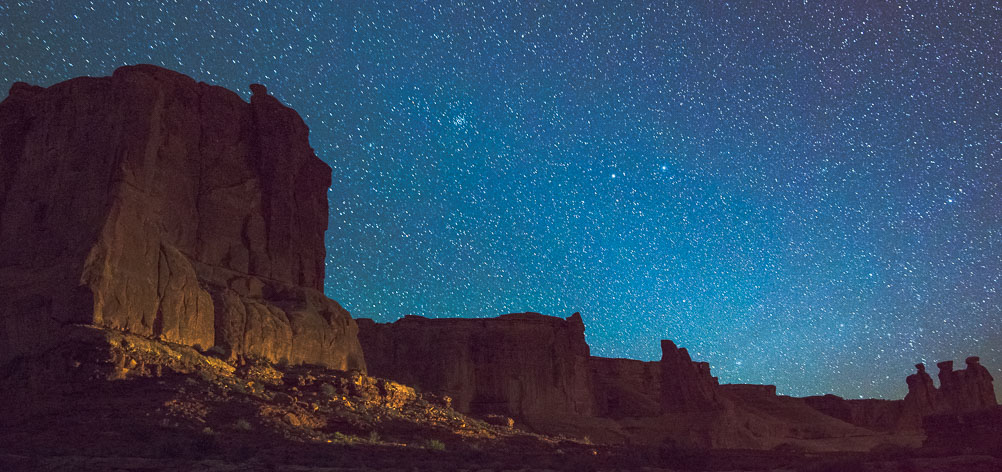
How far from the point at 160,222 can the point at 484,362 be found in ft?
163

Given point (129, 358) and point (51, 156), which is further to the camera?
point (51, 156)

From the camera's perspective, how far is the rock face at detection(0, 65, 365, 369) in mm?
24391

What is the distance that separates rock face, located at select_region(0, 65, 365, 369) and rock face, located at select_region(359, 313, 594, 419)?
30880mm

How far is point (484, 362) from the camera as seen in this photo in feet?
245

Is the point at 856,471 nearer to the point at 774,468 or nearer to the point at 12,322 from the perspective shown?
the point at 774,468

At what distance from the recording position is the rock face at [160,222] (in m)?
24.4

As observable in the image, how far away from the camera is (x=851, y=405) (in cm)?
10438

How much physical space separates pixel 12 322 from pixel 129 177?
7.23 meters

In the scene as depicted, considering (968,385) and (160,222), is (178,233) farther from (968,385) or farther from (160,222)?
(968,385)

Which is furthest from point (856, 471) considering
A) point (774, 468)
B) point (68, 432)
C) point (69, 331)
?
point (69, 331)

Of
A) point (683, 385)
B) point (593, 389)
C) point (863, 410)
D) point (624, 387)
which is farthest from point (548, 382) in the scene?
point (863, 410)

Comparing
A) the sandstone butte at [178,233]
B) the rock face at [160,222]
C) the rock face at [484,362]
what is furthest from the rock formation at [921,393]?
the rock face at [160,222]

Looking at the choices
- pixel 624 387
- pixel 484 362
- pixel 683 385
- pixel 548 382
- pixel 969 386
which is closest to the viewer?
pixel 683 385

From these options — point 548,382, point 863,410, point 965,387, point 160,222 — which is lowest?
point 863,410
